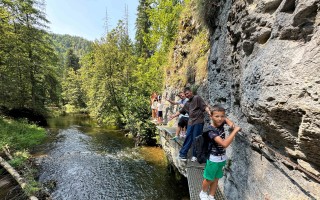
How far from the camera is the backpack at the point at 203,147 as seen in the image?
381cm

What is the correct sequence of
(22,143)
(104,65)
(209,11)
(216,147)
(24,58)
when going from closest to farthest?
(216,147), (209,11), (22,143), (24,58), (104,65)

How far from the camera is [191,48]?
425 inches

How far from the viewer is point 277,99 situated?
114 inches

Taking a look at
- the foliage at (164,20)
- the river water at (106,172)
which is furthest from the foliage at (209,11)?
the foliage at (164,20)

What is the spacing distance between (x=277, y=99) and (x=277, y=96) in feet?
0.15

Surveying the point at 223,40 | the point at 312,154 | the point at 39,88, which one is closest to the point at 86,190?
the point at 223,40

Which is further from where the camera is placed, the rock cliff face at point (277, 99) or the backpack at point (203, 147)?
the backpack at point (203, 147)

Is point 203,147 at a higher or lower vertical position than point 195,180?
higher

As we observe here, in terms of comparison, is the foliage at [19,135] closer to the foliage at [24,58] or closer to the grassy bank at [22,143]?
the grassy bank at [22,143]

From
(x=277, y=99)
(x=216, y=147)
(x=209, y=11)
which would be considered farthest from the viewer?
(x=209, y=11)

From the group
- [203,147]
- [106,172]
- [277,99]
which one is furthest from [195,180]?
[106,172]

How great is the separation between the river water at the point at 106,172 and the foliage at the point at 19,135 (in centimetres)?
108

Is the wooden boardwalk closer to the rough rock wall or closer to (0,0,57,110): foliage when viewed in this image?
the rough rock wall

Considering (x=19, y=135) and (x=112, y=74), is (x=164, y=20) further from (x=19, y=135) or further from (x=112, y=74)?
(x=19, y=135)
